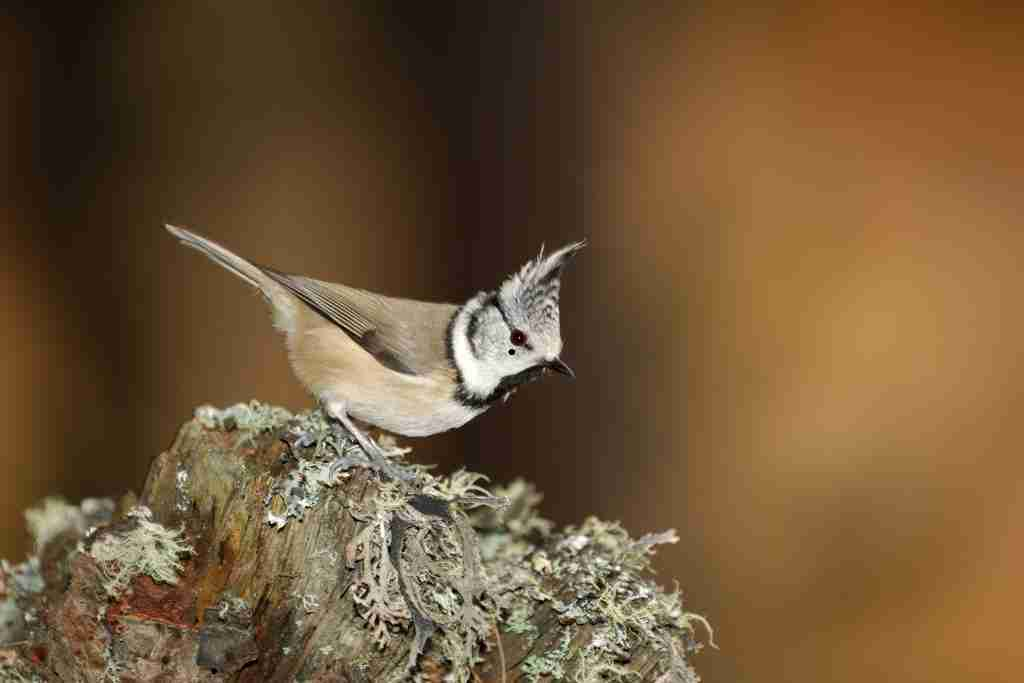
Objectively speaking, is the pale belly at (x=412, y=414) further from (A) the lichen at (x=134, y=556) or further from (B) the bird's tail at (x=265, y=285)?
(A) the lichen at (x=134, y=556)

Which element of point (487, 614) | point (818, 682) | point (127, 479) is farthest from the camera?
point (127, 479)

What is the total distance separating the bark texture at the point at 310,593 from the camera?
76.2 inches

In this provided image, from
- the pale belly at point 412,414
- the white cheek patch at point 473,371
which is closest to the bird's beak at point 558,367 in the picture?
the white cheek patch at point 473,371

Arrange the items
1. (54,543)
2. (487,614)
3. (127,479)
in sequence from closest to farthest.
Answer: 1. (487,614)
2. (54,543)
3. (127,479)

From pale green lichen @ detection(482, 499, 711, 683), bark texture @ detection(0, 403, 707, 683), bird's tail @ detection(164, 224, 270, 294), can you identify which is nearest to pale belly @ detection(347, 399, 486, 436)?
bark texture @ detection(0, 403, 707, 683)

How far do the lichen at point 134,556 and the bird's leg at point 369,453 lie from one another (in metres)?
0.36

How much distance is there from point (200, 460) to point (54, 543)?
851 millimetres

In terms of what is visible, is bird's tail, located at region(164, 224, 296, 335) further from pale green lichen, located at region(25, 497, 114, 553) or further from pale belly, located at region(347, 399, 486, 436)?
pale green lichen, located at region(25, 497, 114, 553)

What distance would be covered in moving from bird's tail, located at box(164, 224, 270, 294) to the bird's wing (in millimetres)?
101

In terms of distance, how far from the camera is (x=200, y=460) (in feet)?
6.92

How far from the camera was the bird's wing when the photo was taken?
2.46 m

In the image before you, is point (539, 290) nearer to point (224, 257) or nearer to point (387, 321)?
point (387, 321)

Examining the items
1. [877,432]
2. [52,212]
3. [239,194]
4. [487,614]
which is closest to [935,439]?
[877,432]

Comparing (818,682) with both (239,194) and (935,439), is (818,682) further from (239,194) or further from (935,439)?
(239,194)
